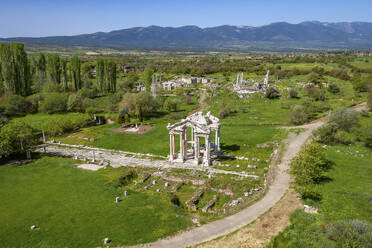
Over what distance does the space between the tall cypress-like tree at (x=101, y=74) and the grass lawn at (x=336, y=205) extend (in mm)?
86222

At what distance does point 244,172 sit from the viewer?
3862 centimetres

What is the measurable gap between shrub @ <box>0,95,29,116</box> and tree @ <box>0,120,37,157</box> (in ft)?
120

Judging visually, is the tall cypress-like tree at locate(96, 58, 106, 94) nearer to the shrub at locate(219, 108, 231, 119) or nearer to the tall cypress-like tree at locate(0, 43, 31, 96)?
the tall cypress-like tree at locate(0, 43, 31, 96)

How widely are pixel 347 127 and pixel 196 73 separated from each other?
390ft

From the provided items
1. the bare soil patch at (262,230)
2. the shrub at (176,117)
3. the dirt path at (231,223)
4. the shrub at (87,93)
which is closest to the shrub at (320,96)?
the shrub at (176,117)

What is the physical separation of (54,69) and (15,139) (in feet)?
210

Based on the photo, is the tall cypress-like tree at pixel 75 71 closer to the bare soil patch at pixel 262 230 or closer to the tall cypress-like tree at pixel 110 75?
the tall cypress-like tree at pixel 110 75

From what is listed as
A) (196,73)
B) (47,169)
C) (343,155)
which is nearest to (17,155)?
(47,169)

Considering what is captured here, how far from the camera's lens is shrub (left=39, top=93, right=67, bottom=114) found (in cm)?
8038

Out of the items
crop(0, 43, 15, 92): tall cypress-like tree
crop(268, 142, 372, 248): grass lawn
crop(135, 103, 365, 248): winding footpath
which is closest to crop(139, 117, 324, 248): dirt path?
crop(135, 103, 365, 248): winding footpath

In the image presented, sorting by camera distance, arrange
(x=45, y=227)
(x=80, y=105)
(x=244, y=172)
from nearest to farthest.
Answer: (x=45, y=227)
(x=244, y=172)
(x=80, y=105)

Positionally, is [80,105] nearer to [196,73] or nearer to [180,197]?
[180,197]

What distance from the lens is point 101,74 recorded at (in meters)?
104

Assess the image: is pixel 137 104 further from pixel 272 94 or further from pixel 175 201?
pixel 272 94
